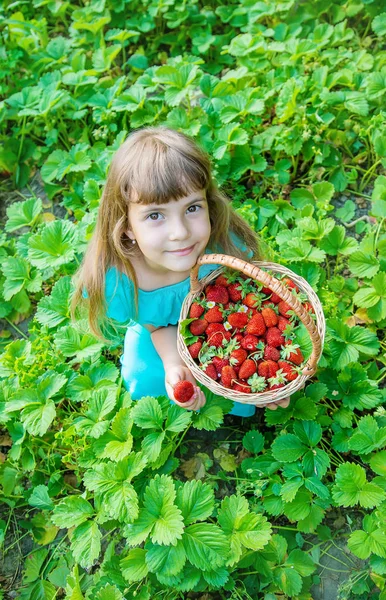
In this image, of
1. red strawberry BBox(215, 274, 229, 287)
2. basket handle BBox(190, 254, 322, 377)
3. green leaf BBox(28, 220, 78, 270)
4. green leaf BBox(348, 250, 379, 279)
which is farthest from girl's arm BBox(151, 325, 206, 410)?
green leaf BBox(348, 250, 379, 279)

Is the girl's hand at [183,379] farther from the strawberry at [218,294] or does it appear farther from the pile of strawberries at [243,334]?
the strawberry at [218,294]

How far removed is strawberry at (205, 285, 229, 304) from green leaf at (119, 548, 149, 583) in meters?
0.81

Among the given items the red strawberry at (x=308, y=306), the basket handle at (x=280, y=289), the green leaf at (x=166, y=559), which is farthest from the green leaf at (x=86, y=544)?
the red strawberry at (x=308, y=306)

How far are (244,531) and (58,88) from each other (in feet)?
7.61

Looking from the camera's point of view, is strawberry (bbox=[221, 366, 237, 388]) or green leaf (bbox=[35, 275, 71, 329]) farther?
green leaf (bbox=[35, 275, 71, 329])

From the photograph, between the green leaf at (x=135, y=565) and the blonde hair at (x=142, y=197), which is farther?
the green leaf at (x=135, y=565)

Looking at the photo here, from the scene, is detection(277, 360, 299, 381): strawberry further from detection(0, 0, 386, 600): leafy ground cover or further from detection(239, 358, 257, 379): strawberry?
detection(0, 0, 386, 600): leafy ground cover

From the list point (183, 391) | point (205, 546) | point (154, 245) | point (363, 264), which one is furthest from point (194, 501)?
point (363, 264)

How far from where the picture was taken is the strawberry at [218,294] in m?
1.85

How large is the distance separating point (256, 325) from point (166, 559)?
2.44 feet

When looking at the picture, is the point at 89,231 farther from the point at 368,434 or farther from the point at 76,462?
the point at 368,434

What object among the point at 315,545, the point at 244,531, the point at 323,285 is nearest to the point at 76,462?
the point at 244,531

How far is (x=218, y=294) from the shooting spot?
1.86 metres

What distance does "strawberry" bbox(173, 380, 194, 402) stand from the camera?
66.3 inches
